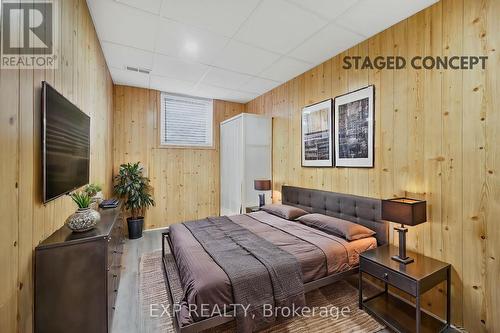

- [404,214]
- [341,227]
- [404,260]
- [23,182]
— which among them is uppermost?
[23,182]

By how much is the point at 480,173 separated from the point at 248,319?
218cm

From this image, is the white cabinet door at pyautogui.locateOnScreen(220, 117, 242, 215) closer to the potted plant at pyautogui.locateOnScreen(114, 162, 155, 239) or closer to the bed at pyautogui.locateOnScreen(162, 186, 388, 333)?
the bed at pyautogui.locateOnScreen(162, 186, 388, 333)

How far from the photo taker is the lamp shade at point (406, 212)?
1.91 metres

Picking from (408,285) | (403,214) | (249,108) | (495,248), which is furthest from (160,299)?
(249,108)

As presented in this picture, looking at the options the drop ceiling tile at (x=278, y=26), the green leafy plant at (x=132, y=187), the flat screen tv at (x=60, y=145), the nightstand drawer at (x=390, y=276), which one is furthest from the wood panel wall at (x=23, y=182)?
the nightstand drawer at (x=390, y=276)

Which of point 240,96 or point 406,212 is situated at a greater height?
point 240,96

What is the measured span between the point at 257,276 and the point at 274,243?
62 centimetres

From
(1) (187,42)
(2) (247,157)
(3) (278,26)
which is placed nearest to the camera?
(3) (278,26)

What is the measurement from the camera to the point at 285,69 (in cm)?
361

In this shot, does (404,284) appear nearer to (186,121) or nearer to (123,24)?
(123,24)

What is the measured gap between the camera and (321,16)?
90.4 inches

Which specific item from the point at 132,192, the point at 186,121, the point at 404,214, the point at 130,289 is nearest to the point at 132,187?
the point at 132,192

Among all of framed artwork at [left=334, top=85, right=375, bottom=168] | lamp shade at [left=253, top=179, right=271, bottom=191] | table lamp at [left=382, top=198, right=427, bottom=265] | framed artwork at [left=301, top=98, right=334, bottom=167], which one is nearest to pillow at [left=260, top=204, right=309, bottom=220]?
lamp shade at [left=253, top=179, right=271, bottom=191]

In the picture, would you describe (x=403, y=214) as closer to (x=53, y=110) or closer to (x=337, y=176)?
(x=337, y=176)
